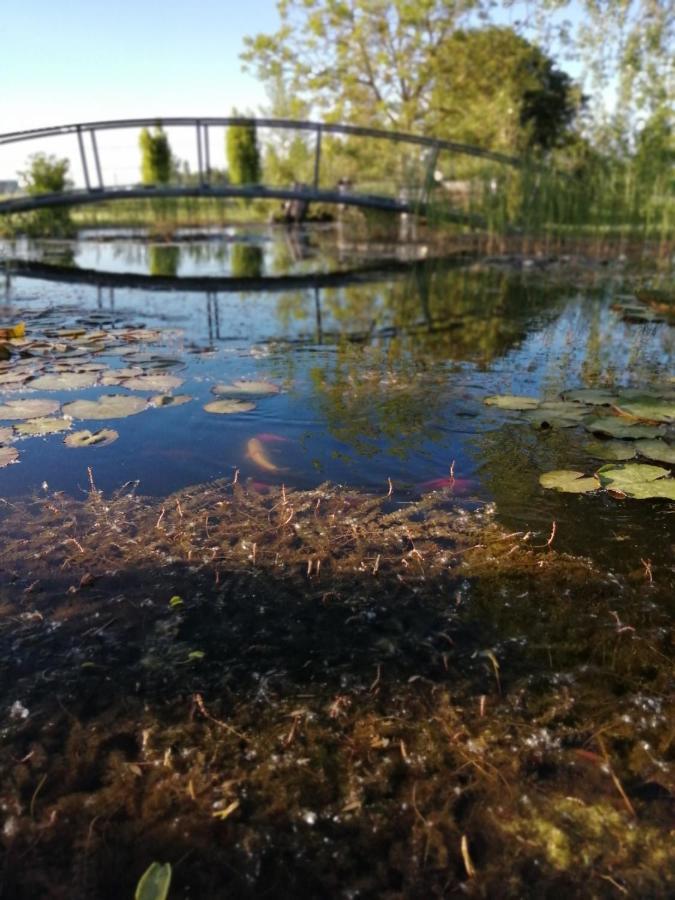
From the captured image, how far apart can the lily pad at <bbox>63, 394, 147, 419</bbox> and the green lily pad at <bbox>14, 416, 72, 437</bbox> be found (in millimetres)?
79

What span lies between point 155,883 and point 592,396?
227cm

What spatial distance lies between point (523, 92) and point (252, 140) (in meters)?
9.06

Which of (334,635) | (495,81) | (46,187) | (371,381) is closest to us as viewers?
(334,635)

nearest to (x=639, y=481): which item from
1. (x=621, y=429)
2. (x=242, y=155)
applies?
(x=621, y=429)

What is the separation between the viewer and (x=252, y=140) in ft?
69.4

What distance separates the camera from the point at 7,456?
1.95m

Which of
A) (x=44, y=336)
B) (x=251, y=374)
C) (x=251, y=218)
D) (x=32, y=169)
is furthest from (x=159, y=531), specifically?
(x=251, y=218)

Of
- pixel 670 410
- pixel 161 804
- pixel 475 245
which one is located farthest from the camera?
pixel 475 245

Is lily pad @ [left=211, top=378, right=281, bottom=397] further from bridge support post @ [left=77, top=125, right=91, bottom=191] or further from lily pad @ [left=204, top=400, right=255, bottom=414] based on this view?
bridge support post @ [left=77, top=125, right=91, bottom=191]

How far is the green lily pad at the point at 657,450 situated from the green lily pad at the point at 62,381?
223cm

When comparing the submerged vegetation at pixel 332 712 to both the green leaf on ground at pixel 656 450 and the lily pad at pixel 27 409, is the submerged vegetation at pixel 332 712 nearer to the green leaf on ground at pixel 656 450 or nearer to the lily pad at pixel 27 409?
→ the green leaf on ground at pixel 656 450

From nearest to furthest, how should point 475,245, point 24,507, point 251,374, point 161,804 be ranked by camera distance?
point 161,804 → point 24,507 → point 251,374 → point 475,245

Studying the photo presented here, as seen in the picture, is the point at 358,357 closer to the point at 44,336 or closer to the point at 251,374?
the point at 251,374

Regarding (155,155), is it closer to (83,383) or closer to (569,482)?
(83,383)
